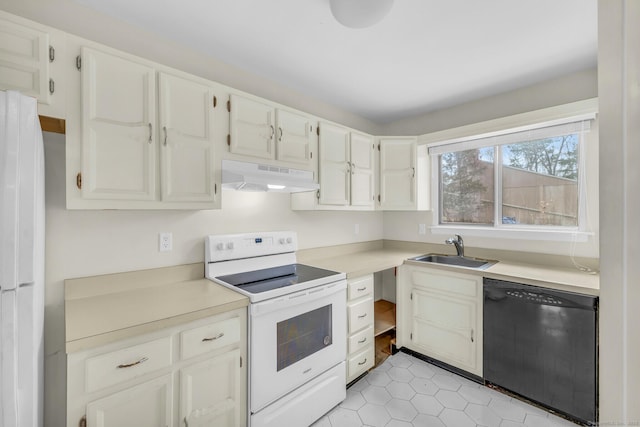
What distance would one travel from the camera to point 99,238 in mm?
1562

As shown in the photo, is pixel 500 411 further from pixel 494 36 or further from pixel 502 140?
pixel 494 36

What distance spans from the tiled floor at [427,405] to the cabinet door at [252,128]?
70.7 inches

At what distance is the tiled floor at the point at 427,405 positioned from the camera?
5.82 ft

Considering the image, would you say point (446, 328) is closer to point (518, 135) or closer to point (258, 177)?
point (518, 135)

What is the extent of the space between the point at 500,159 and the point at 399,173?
3.03 feet

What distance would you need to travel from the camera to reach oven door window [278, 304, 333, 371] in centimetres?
163

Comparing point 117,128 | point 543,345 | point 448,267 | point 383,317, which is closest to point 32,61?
point 117,128

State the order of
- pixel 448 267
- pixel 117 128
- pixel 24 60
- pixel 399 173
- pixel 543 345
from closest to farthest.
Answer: pixel 24 60
pixel 117 128
pixel 543 345
pixel 448 267
pixel 399 173

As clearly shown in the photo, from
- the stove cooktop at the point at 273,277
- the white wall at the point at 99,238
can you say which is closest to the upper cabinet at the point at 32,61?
the white wall at the point at 99,238

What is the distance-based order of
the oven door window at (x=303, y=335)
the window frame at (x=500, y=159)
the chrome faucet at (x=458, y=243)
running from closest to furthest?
the oven door window at (x=303, y=335) < the window frame at (x=500, y=159) < the chrome faucet at (x=458, y=243)

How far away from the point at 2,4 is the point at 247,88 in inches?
49.8

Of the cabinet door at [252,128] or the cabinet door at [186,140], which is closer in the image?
the cabinet door at [186,140]

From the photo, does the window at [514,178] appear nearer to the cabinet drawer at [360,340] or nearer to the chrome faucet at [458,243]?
the chrome faucet at [458,243]

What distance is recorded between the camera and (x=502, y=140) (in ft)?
8.26
